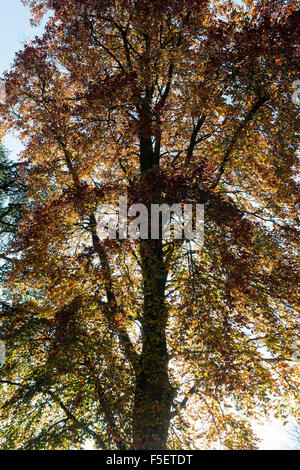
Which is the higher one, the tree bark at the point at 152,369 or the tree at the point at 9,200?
the tree at the point at 9,200

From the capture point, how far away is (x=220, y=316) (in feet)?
24.9

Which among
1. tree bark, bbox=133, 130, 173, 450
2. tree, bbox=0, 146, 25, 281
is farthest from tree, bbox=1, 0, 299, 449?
tree, bbox=0, 146, 25, 281

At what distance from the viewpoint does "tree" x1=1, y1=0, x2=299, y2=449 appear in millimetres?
7160

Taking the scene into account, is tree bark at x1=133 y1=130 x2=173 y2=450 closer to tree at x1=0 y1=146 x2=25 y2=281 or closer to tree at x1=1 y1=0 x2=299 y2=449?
tree at x1=1 y1=0 x2=299 y2=449

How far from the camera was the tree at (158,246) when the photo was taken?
23.5 ft

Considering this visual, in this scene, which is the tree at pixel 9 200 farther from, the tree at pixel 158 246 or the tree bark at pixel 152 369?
the tree bark at pixel 152 369

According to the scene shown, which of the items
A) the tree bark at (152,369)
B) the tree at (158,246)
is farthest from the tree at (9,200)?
the tree bark at (152,369)

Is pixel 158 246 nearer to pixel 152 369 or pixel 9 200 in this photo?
pixel 152 369

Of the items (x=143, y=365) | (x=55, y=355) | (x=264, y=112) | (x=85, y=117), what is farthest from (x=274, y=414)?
(x=85, y=117)

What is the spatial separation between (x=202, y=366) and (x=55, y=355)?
289cm

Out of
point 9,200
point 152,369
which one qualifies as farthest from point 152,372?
point 9,200

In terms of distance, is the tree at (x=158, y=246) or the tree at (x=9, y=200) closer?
the tree at (x=158, y=246)

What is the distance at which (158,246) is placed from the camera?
28.9 feet

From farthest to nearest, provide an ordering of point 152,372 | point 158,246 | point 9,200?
1. point 9,200
2. point 158,246
3. point 152,372
